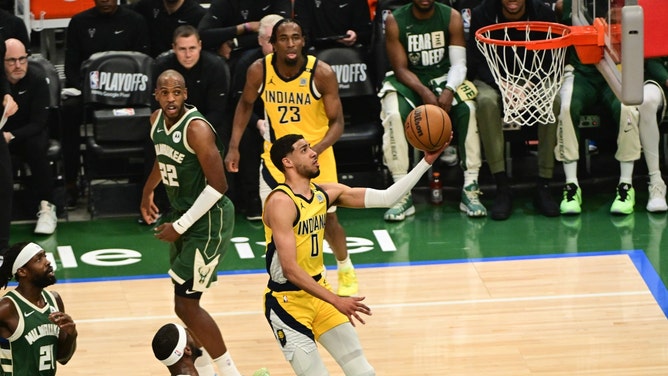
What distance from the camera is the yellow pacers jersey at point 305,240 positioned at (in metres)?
6.93

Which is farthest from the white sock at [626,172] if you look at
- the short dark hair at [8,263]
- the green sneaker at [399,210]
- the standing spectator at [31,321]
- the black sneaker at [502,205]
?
the short dark hair at [8,263]

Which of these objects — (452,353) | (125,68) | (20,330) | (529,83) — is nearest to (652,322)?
(452,353)

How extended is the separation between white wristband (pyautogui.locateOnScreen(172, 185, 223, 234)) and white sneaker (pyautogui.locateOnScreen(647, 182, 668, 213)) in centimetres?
485

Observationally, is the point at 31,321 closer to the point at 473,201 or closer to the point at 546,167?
the point at 473,201

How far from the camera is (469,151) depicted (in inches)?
432

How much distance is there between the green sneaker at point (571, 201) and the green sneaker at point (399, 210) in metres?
1.36

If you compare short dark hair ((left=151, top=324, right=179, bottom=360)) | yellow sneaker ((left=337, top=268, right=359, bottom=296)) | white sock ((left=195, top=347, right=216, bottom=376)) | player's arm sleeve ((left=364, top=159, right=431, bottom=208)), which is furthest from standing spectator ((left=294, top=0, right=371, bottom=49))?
short dark hair ((left=151, top=324, right=179, bottom=360))

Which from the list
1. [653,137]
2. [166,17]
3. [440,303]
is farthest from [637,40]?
[166,17]

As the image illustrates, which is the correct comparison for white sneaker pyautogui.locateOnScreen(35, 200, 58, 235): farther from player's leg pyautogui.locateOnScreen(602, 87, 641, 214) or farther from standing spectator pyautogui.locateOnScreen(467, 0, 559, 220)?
player's leg pyautogui.locateOnScreen(602, 87, 641, 214)

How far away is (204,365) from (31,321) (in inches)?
55.0

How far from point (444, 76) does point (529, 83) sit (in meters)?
1.42

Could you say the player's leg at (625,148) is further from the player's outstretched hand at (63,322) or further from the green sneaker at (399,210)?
the player's outstretched hand at (63,322)

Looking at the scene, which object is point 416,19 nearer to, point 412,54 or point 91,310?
point 412,54

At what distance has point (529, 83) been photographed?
9.73m
